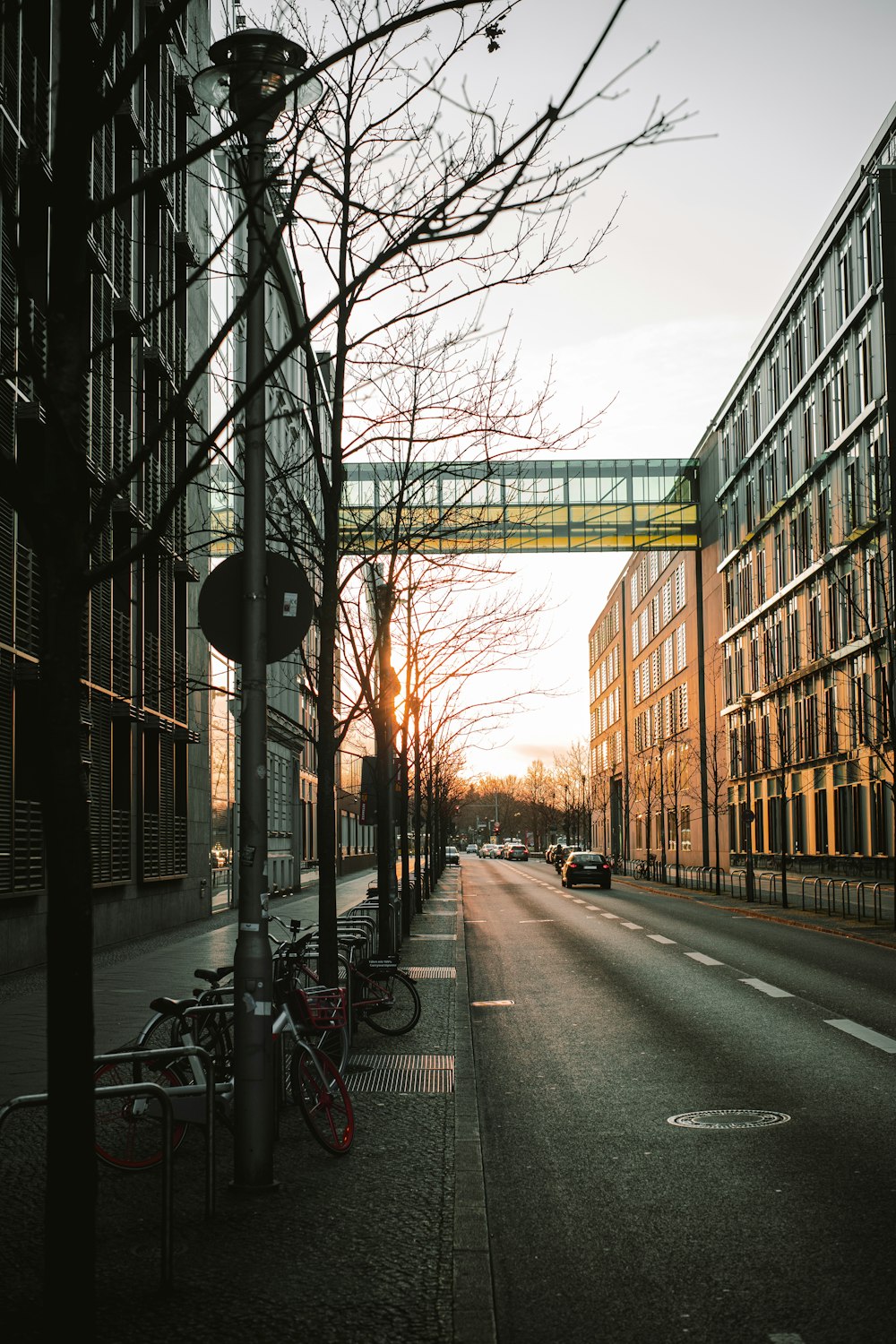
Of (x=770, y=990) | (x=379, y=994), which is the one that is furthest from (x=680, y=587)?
(x=379, y=994)

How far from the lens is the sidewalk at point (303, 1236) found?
483 centimetres

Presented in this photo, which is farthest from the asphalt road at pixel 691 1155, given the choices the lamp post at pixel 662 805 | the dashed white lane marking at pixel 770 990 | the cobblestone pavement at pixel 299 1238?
the lamp post at pixel 662 805

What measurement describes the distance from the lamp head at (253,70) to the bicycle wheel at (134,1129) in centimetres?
473

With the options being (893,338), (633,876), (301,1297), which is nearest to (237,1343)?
(301,1297)

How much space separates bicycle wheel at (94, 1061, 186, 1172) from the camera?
7.11 m

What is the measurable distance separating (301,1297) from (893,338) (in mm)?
42360

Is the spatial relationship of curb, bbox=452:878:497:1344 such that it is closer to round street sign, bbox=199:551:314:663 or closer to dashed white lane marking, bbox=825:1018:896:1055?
round street sign, bbox=199:551:314:663

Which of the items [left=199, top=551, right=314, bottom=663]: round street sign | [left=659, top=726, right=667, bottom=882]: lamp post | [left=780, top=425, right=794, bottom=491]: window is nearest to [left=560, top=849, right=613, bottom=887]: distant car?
[left=659, top=726, right=667, bottom=882]: lamp post

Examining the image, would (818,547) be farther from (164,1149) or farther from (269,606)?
(164,1149)

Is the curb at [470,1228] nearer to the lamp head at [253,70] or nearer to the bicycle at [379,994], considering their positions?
the bicycle at [379,994]

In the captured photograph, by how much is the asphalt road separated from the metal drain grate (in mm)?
322

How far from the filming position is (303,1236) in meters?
5.89

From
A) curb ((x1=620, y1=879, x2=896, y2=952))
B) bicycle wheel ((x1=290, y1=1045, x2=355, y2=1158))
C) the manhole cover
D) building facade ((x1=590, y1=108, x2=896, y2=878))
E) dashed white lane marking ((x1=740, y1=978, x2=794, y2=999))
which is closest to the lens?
bicycle wheel ((x1=290, y1=1045, x2=355, y2=1158))

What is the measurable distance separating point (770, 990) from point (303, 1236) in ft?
36.8
